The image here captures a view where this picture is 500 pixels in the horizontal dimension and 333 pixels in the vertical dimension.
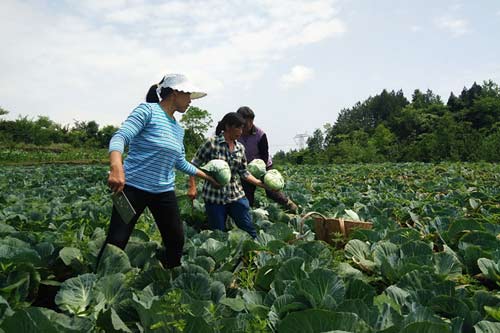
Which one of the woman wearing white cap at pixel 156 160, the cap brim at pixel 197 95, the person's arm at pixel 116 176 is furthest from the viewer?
the cap brim at pixel 197 95

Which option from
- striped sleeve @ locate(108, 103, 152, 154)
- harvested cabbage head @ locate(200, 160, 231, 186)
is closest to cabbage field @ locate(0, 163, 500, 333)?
harvested cabbage head @ locate(200, 160, 231, 186)

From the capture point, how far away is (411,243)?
2.89m

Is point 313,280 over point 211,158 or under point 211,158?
under

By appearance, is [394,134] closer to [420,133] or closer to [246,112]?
[420,133]

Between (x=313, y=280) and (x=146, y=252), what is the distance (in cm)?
136

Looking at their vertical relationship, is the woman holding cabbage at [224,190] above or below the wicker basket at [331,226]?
above

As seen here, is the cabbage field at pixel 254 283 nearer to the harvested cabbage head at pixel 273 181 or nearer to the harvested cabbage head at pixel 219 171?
the harvested cabbage head at pixel 219 171

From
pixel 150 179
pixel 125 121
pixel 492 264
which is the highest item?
pixel 125 121

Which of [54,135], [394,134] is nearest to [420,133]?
[394,134]

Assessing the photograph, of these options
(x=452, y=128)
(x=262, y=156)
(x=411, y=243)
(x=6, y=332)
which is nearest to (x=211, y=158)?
(x=262, y=156)

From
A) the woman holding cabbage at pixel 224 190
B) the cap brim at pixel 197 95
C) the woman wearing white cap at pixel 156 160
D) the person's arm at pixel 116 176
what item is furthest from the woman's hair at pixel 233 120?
the person's arm at pixel 116 176

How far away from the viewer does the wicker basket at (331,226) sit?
3760 millimetres

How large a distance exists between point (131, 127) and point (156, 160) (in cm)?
30

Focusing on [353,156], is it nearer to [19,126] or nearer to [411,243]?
[411,243]
